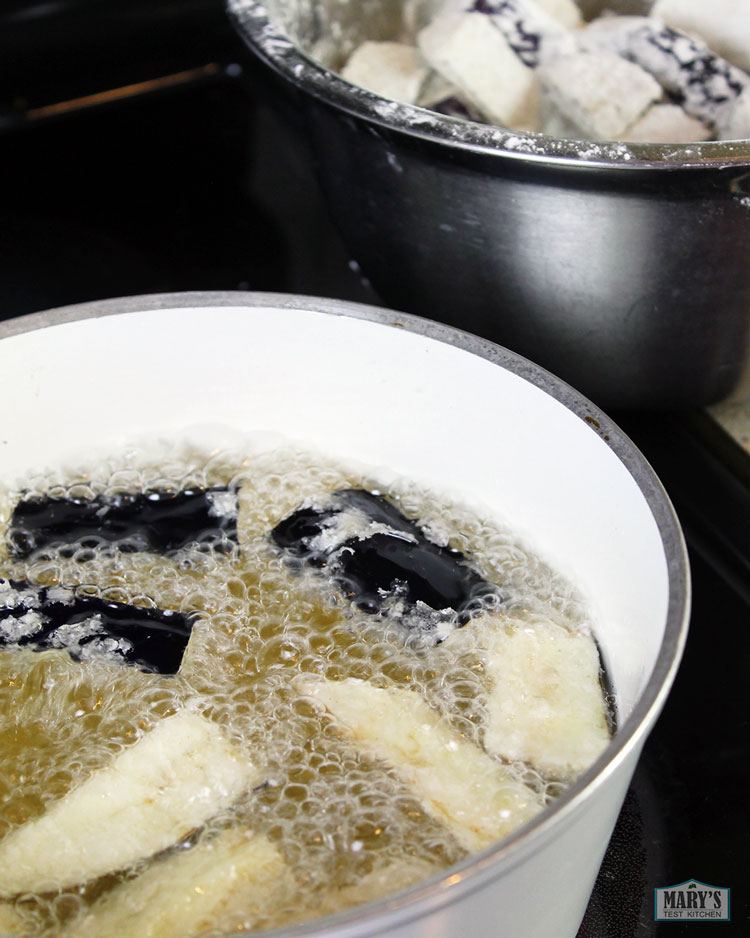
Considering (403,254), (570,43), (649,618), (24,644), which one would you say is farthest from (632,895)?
(570,43)

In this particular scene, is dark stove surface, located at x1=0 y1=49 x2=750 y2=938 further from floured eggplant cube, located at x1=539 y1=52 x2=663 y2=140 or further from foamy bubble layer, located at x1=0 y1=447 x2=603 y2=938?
floured eggplant cube, located at x1=539 y1=52 x2=663 y2=140

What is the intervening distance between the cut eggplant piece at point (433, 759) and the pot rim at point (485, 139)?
36cm

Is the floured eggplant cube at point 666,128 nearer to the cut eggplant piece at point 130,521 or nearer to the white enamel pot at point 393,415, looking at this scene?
the white enamel pot at point 393,415

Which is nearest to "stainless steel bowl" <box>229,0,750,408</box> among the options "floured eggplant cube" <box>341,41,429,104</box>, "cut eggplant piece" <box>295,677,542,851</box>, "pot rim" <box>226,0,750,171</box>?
"pot rim" <box>226,0,750,171</box>

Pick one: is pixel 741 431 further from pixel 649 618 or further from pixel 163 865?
pixel 163 865

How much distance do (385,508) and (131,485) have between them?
0.60ft

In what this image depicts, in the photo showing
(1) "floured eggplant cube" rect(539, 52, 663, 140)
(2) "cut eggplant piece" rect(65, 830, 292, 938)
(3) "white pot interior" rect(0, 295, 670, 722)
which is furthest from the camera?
(1) "floured eggplant cube" rect(539, 52, 663, 140)

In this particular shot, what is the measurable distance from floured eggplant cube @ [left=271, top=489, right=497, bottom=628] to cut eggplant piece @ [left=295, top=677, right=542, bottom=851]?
0.08 m

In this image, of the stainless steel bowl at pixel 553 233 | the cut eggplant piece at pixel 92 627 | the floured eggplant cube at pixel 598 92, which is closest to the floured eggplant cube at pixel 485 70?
the floured eggplant cube at pixel 598 92

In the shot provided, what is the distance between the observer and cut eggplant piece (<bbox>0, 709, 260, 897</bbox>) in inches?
19.8

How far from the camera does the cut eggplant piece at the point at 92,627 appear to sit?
2.06ft

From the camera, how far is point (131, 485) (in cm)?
74

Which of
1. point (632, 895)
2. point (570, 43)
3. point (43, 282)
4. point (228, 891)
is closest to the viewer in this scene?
point (228, 891)

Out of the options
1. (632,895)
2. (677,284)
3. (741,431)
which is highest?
(677,284)
